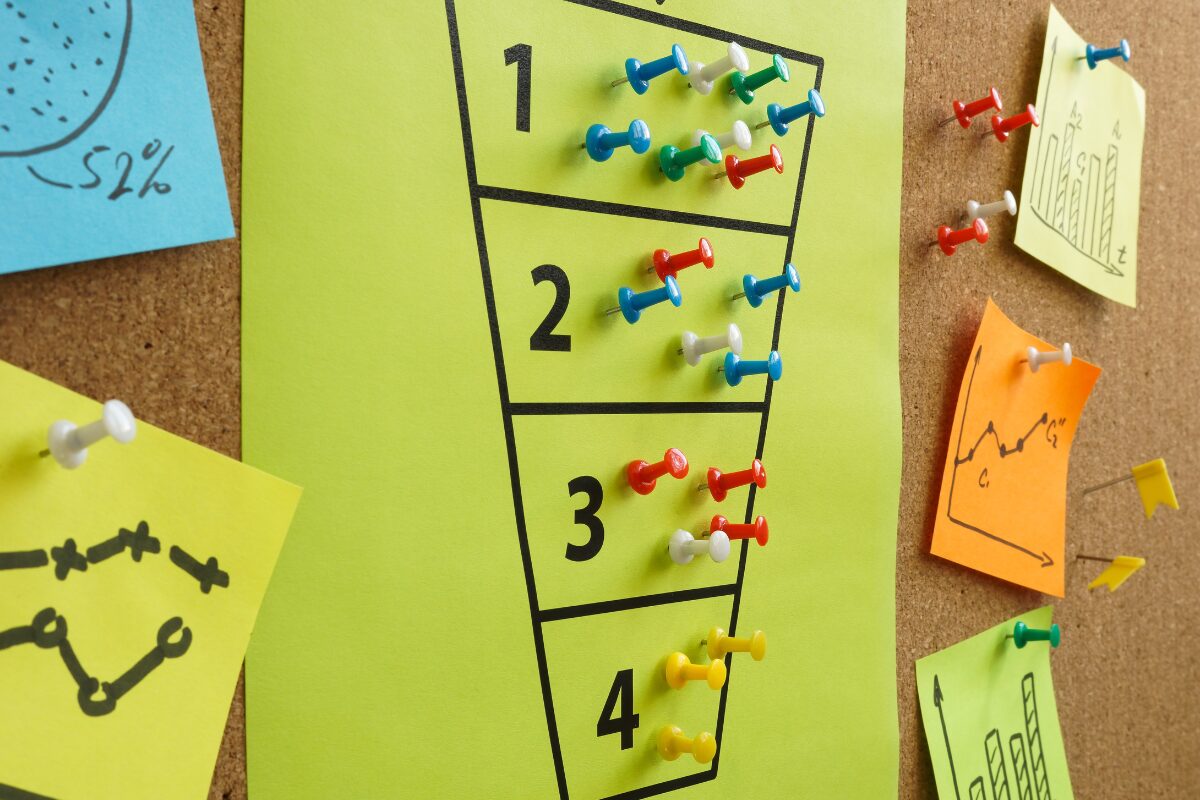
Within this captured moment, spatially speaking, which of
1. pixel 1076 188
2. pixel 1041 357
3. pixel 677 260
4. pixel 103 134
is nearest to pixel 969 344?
pixel 1041 357

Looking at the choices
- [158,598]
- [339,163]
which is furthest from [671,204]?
[158,598]

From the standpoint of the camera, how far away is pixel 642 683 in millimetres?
478

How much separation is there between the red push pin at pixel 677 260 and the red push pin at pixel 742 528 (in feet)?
0.40

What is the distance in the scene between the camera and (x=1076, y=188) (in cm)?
71

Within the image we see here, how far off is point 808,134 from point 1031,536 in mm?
336

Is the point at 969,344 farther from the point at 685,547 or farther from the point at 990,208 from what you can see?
the point at 685,547

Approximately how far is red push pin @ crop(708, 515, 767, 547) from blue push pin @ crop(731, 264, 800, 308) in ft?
0.36

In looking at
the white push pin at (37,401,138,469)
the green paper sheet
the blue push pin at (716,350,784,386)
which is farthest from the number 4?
the white push pin at (37,401,138,469)

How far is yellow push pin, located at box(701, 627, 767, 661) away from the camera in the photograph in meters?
0.48

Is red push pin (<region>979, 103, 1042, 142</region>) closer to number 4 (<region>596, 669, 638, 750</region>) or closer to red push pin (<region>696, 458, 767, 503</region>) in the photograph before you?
red push pin (<region>696, 458, 767, 503</region>)

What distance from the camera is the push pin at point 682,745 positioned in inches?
18.3

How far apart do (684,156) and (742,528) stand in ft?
0.59

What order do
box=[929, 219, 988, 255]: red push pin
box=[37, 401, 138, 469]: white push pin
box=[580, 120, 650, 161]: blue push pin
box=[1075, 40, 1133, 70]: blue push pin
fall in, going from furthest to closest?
box=[1075, 40, 1133, 70]: blue push pin
box=[929, 219, 988, 255]: red push pin
box=[580, 120, 650, 161]: blue push pin
box=[37, 401, 138, 469]: white push pin

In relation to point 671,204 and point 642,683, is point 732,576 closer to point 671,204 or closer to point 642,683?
point 642,683
